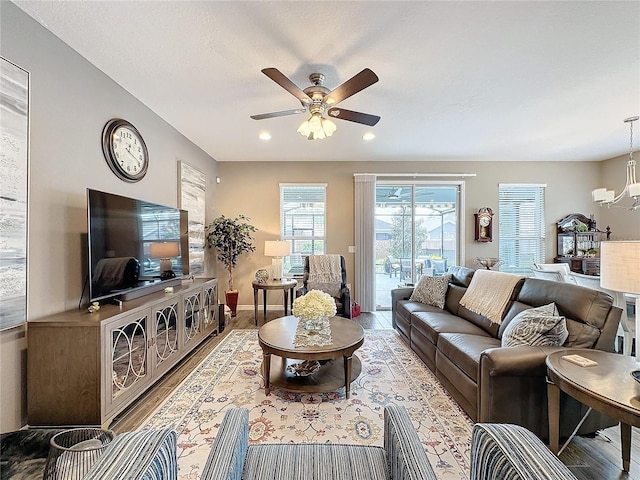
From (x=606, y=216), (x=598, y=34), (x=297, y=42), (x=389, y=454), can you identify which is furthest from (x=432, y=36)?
(x=606, y=216)

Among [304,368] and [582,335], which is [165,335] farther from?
[582,335]

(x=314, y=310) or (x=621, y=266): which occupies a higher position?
(x=621, y=266)

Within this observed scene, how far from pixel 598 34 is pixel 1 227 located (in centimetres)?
413

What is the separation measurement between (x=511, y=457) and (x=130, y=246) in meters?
2.92

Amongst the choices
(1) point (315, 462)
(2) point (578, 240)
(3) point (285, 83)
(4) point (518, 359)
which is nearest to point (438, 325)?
(4) point (518, 359)

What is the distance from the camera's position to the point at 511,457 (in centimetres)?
81

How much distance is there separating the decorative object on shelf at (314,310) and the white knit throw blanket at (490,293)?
5.00 ft

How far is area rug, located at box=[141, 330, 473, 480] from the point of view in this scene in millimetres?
1879

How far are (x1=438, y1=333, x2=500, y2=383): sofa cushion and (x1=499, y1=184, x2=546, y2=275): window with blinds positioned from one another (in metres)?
3.62

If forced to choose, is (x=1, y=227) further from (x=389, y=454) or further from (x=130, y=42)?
(x=389, y=454)

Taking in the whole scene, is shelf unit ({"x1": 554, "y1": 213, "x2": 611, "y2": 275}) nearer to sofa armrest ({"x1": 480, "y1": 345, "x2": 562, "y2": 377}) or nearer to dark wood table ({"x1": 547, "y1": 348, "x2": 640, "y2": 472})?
dark wood table ({"x1": 547, "y1": 348, "x2": 640, "y2": 472})

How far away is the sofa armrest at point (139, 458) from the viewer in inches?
27.5

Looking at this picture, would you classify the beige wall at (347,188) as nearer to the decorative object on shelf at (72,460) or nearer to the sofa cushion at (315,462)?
the decorative object on shelf at (72,460)

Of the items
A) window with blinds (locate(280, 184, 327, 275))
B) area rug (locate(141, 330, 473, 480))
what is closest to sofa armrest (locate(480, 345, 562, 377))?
area rug (locate(141, 330, 473, 480))
